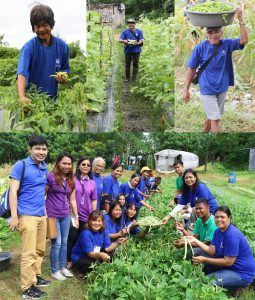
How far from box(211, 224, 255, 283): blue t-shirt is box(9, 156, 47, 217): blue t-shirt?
1.67 meters

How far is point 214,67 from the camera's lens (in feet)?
25.7

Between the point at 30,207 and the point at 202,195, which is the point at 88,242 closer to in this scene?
the point at 30,207

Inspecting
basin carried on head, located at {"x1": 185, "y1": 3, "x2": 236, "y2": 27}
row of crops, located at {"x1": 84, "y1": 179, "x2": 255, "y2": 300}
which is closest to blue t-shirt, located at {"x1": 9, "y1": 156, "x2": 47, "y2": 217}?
row of crops, located at {"x1": 84, "y1": 179, "x2": 255, "y2": 300}

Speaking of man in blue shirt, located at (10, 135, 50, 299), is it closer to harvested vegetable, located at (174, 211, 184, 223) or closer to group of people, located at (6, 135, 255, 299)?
group of people, located at (6, 135, 255, 299)

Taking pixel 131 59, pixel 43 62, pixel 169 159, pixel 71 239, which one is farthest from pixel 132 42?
pixel 169 159

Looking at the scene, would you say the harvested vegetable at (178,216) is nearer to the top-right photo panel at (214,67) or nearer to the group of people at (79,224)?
the group of people at (79,224)

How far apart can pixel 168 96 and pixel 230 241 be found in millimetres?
3886

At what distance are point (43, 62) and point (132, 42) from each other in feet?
4.70

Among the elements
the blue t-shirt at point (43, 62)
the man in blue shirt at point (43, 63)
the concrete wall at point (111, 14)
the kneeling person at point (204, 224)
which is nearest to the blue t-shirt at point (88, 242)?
the kneeling person at point (204, 224)

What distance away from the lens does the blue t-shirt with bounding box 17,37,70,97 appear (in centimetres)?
759

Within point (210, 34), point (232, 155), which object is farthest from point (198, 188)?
point (232, 155)

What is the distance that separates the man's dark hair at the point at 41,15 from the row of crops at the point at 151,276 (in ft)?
11.4

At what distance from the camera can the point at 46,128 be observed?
25.1ft

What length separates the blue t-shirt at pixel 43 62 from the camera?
759 cm
